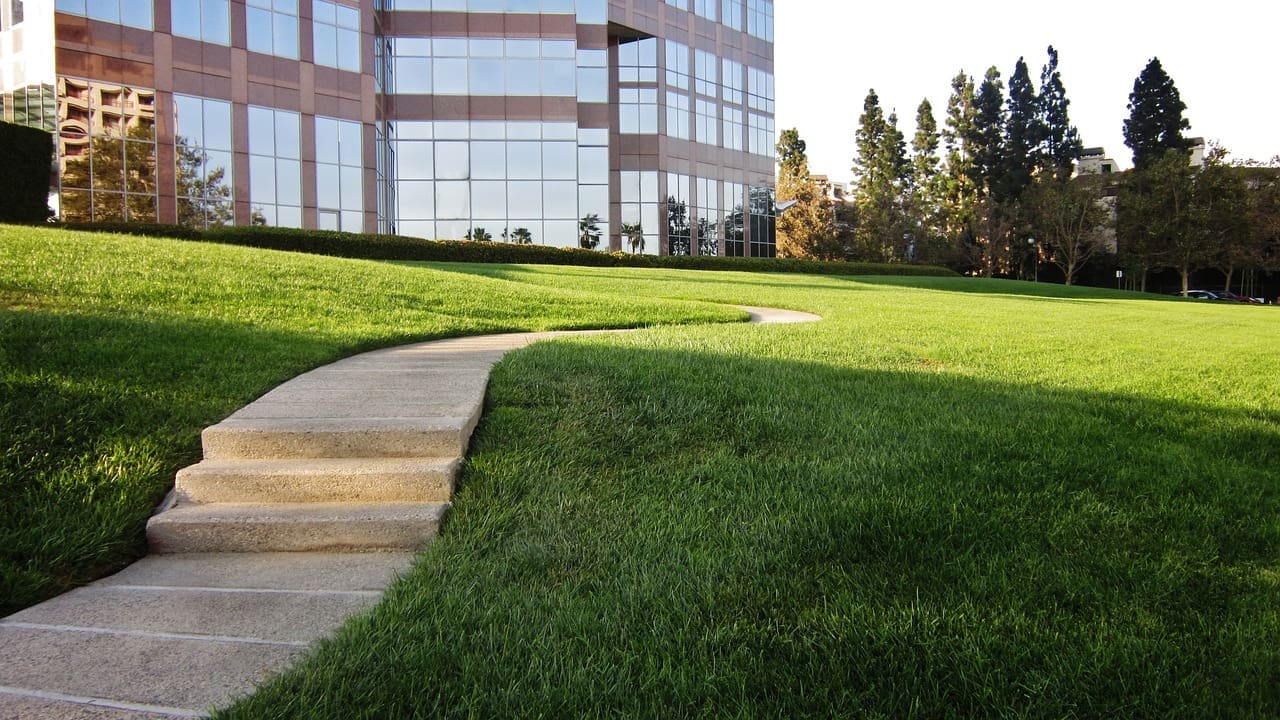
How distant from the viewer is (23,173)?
15211mm

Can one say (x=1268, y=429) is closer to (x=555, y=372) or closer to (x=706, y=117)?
(x=555, y=372)

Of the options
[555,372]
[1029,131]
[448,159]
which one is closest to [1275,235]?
[1029,131]

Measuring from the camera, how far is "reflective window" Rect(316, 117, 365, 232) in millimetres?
27344

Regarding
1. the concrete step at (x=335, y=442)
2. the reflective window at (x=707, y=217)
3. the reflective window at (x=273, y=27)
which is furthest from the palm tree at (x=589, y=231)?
the concrete step at (x=335, y=442)

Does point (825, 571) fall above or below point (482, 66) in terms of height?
below

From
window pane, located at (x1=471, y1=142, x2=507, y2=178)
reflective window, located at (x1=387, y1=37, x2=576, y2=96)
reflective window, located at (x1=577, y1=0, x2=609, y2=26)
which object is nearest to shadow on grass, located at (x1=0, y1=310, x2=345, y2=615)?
window pane, located at (x1=471, y1=142, x2=507, y2=178)

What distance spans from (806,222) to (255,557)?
161 feet

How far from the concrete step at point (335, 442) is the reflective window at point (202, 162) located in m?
24.6

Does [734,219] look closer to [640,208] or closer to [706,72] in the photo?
[640,208]

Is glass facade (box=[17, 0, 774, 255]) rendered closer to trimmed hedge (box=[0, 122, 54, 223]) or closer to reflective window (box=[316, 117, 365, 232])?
reflective window (box=[316, 117, 365, 232])

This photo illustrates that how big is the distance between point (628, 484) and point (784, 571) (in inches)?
43.2

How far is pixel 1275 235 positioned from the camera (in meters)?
39.4

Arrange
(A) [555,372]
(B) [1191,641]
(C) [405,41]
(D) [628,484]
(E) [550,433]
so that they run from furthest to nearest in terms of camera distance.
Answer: (C) [405,41], (A) [555,372], (E) [550,433], (D) [628,484], (B) [1191,641]

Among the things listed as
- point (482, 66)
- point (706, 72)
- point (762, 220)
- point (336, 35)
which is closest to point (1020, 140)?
point (762, 220)
